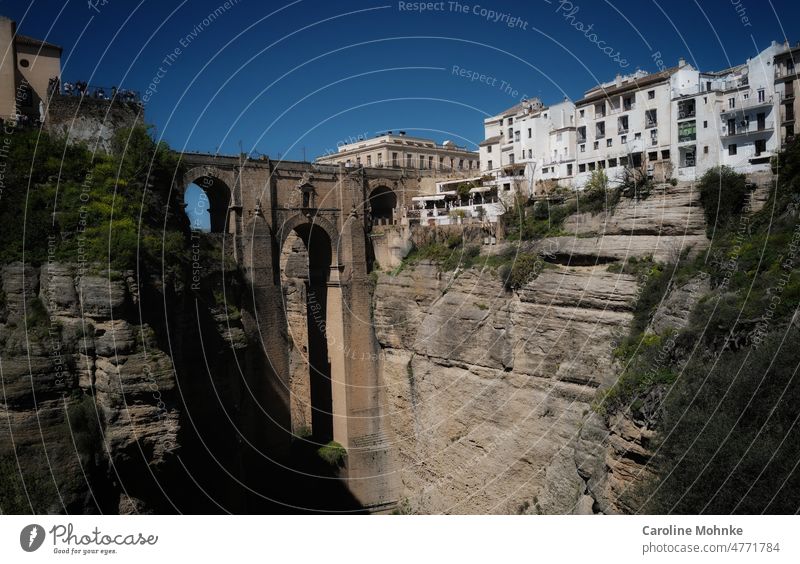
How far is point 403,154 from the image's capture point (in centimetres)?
3180

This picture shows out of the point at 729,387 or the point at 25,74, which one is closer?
the point at 729,387

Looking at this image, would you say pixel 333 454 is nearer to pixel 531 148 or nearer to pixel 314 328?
pixel 314 328

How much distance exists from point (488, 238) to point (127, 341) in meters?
13.0

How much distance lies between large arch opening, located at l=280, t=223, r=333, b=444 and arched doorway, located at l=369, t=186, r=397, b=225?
3.16 metres

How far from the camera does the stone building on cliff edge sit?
16.3 m

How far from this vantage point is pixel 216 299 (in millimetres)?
19875

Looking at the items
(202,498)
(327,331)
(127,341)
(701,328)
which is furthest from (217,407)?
(701,328)

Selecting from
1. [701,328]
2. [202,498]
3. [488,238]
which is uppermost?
[488,238]

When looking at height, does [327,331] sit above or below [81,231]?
below

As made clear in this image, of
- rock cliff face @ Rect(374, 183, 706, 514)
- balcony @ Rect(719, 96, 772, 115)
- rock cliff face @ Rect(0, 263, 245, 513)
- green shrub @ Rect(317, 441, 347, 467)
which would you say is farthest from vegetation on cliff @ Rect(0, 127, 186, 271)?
balcony @ Rect(719, 96, 772, 115)

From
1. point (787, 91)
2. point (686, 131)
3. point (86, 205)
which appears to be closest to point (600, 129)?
point (686, 131)

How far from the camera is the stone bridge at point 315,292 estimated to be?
2255cm

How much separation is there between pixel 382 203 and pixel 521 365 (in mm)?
12105
